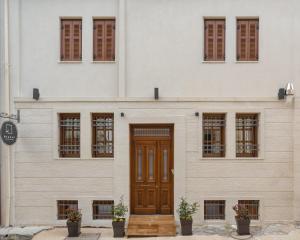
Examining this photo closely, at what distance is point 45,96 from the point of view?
11195 mm

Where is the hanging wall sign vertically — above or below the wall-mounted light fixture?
below

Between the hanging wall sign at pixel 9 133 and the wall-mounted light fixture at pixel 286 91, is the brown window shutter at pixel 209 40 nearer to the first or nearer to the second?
the wall-mounted light fixture at pixel 286 91

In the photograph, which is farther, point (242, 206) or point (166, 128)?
point (166, 128)

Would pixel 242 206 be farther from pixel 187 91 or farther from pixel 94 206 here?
pixel 94 206

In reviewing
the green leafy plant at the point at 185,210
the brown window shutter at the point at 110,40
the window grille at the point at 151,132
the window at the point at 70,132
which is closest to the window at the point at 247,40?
the window grille at the point at 151,132

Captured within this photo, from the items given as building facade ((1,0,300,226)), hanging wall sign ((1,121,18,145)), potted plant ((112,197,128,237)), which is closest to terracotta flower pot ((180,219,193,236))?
building facade ((1,0,300,226))

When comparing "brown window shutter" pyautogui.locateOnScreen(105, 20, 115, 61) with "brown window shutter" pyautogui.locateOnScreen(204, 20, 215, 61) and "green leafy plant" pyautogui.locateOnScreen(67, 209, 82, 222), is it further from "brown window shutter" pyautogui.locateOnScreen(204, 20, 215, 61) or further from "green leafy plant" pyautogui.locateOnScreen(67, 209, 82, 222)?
"green leafy plant" pyautogui.locateOnScreen(67, 209, 82, 222)

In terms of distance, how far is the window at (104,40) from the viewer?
37.1 ft

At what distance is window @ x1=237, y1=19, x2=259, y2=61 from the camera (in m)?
11.3

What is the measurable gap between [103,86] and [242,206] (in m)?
5.77

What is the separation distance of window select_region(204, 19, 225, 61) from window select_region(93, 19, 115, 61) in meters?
3.05

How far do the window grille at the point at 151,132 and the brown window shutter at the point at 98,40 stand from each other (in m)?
2.67

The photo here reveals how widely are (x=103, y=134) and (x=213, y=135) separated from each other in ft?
12.0

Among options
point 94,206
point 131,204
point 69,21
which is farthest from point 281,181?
point 69,21
